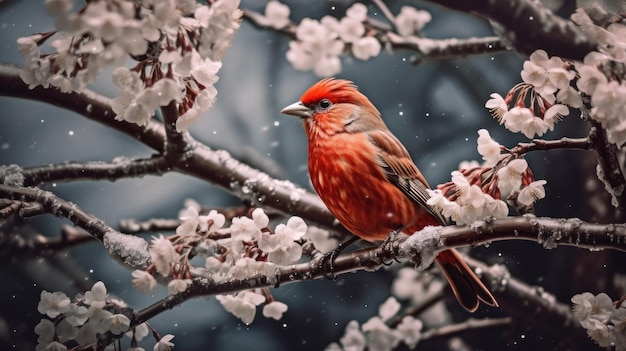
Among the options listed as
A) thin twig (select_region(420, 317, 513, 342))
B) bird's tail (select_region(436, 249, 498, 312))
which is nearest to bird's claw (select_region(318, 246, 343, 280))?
bird's tail (select_region(436, 249, 498, 312))

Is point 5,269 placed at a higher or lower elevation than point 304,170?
lower

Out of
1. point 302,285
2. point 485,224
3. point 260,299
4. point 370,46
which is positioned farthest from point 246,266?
point 370,46

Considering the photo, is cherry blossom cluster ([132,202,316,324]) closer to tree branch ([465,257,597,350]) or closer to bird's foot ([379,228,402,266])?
bird's foot ([379,228,402,266])

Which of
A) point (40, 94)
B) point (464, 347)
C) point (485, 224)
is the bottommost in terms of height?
point (464, 347)

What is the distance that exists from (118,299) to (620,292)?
1162mm

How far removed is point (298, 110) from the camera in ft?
4.77

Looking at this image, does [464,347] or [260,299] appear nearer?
[260,299]

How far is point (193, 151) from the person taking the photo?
5.08 feet

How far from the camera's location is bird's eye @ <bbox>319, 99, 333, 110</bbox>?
4.74 ft

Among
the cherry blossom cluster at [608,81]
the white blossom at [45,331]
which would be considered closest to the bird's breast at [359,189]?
the cherry blossom cluster at [608,81]

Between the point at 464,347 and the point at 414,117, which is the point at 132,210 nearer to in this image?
the point at 414,117

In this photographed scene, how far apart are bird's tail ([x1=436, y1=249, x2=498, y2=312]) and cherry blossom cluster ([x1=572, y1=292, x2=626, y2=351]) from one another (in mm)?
191

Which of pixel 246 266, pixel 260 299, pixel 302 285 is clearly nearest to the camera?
pixel 246 266

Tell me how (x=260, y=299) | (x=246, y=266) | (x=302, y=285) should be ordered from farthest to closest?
(x=302, y=285) → (x=260, y=299) → (x=246, y=266)
